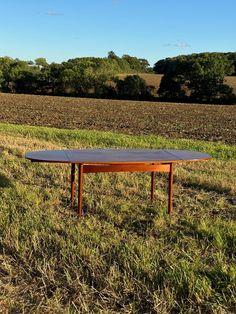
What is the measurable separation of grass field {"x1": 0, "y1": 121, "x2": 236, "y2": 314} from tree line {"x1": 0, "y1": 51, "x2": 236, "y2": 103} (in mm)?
53793

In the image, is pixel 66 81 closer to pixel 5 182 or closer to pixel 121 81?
pixel 121 81

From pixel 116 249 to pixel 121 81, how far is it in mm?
64109

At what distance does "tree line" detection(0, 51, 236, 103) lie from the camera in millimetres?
62281

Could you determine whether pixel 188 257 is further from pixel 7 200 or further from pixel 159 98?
pixel 159 98

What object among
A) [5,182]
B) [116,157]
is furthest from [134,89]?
[116,157]

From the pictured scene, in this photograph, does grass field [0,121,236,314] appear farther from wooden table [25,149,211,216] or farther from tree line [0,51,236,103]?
tree line [0,51,236,103]

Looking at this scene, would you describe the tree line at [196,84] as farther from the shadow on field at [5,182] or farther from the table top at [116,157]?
the table top at [116,157]

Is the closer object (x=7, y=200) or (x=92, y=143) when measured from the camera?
(x=7, y=200)

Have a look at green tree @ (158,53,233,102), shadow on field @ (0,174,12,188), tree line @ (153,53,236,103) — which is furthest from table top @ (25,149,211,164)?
green tree @ (158,53,233,102)

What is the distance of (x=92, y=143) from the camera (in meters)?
15.3

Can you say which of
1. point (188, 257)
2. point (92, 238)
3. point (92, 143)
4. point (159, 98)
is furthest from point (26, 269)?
point (159, 98)

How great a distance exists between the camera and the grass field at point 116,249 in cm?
320

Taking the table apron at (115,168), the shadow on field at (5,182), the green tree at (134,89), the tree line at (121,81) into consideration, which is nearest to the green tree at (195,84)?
the tree line at (121,81)

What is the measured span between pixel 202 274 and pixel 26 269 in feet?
4.34
